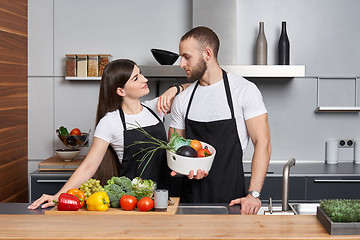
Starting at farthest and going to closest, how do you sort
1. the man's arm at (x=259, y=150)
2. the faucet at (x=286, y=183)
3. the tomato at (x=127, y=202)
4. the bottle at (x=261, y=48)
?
the bottle at (x=261, y=48) < the man's arm at (x=259, y=150) < the tomato at (x=127, y=202) < the faucet at (x=286, y=183)

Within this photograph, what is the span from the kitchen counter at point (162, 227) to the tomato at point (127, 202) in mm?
377

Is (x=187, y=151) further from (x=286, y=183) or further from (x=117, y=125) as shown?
(x=117, y=125)

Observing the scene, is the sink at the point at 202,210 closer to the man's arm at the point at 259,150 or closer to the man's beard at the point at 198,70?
the man's arm at the point at 259,150

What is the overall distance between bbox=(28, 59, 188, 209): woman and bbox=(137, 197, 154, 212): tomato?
0.68 metres

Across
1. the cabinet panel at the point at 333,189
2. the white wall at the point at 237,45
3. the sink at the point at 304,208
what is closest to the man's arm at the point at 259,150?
the sink at the point at 304,208

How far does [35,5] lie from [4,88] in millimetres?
877

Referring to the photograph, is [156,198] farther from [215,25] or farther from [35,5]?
[35,5]

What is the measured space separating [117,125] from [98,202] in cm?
76

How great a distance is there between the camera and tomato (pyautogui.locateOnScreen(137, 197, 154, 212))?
180 centimetres

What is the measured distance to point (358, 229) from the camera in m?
1.27

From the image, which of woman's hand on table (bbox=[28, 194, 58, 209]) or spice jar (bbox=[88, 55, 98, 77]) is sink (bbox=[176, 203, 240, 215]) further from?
spice jar (bbox=[88, 55, 98, 77])

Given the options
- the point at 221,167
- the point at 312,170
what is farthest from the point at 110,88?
the point at 312,170

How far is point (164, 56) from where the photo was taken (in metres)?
3.42

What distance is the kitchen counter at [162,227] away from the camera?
1256 mm
